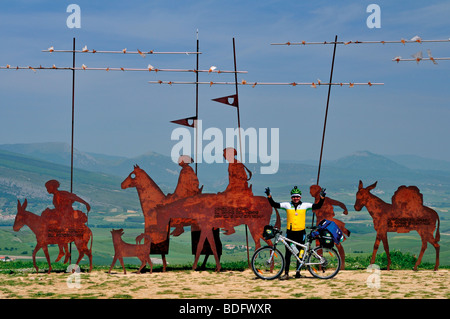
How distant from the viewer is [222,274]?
1572 cm

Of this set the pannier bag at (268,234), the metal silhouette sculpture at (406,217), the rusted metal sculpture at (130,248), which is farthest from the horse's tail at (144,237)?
the metal silhouette sculpture at (406,217)

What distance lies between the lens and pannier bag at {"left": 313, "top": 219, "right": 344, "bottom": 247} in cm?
1402

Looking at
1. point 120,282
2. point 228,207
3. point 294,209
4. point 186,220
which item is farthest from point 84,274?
point 294,209

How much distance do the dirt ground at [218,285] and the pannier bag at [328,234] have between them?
89cm

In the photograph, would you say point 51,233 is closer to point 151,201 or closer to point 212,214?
point 151,201

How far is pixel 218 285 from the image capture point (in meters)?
14.1

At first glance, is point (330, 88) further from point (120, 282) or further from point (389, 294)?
point (120, 282)

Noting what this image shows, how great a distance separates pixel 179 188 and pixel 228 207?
135 centimetres

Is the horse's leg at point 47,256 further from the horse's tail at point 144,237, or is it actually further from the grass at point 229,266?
the horse's tail at point 144,237

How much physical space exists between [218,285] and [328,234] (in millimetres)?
2691

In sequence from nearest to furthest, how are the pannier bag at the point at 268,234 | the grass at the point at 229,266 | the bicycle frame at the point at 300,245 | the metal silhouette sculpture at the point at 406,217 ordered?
the bicycle frame at the point at 300,245, the pannier bag at the point at 268,234, the metal silhouette sculpture at the point at 406,217, the grass at the point at 229,266

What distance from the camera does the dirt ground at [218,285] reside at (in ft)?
41.8

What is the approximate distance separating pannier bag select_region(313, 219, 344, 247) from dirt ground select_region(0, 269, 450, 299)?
0.89 metres

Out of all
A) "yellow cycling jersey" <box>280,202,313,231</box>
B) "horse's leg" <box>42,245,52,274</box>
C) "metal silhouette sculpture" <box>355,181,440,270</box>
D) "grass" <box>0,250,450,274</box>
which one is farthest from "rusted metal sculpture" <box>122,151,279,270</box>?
"metal silhouette sculpture" <box>355,181,440,270</box>
